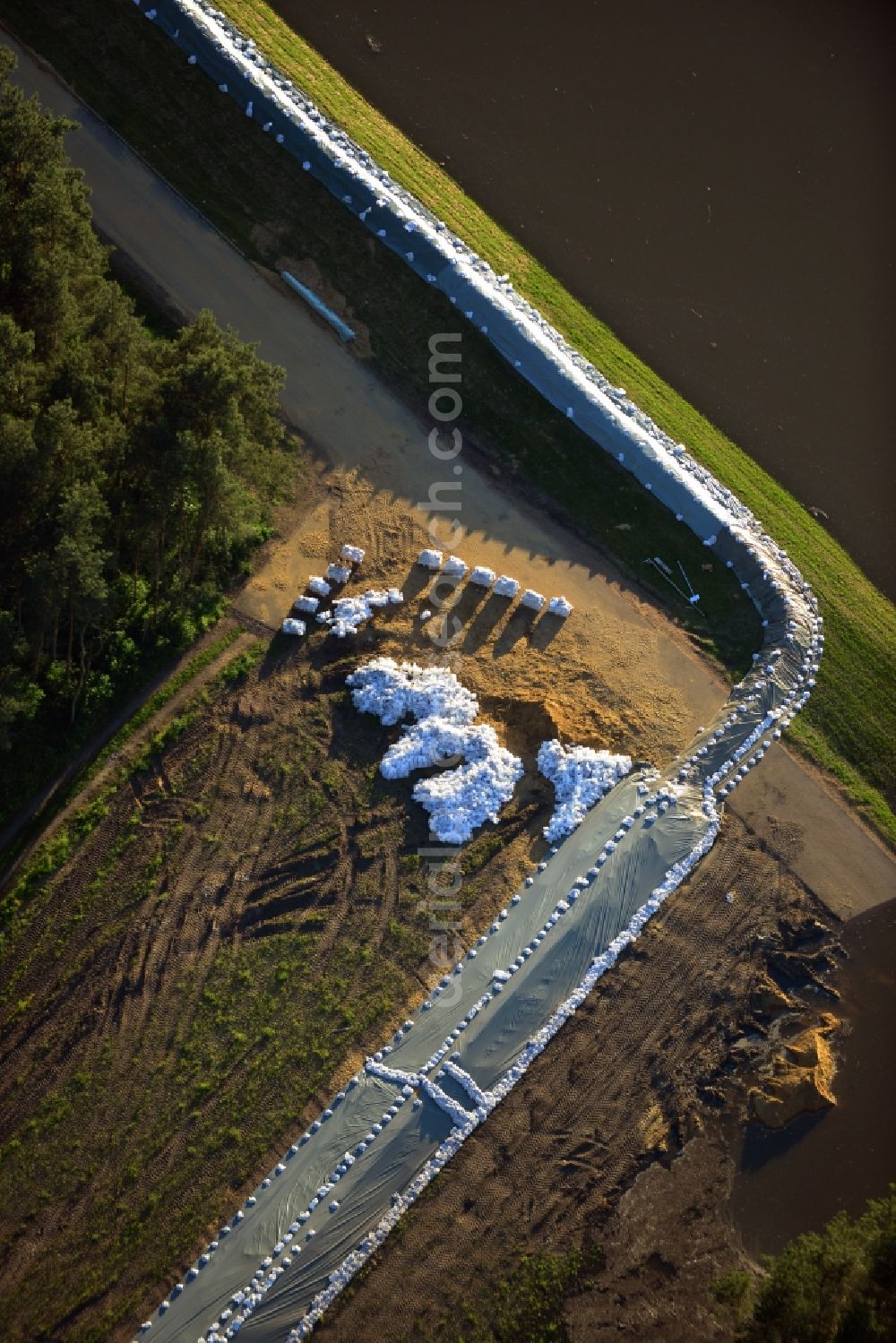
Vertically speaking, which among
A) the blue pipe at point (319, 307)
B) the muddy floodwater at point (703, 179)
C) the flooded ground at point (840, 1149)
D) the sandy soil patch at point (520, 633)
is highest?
the muddy floodwater at point (703, 179)

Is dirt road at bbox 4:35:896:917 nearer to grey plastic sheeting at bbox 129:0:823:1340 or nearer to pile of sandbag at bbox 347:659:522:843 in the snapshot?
grey plastic sheeting at bbox 129:0:823:1340

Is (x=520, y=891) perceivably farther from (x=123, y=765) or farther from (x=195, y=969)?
(x=123, y=765)

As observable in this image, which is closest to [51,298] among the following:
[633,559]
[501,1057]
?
[633,559]

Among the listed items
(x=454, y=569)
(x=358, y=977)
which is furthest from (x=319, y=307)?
(x=358, y=977)

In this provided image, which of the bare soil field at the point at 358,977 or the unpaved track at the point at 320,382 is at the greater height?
the unpaved track at the point at 320,382

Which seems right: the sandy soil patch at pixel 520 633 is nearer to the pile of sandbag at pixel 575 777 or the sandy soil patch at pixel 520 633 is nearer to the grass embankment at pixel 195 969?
the pile of sandbag at pixel 575 777

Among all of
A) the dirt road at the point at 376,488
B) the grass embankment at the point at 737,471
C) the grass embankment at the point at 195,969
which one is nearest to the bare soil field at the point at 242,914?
the grass embankment at the point at 195,969
